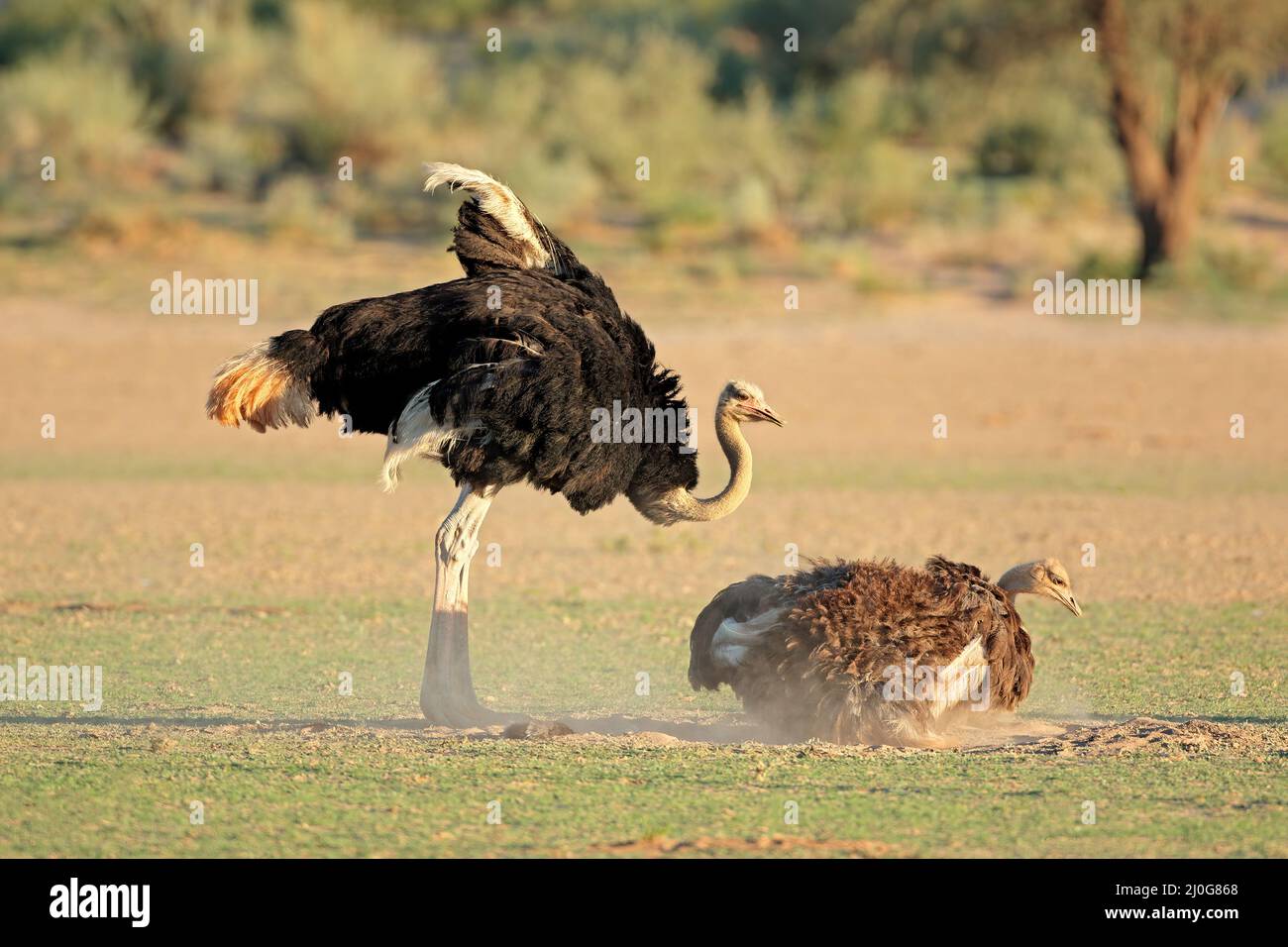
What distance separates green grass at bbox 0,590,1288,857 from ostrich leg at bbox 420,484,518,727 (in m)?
0.20

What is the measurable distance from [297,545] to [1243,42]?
44.3 ft

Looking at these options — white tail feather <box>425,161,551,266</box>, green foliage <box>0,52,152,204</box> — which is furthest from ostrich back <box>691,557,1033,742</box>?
green foliage <box>0,52,152,204</box>

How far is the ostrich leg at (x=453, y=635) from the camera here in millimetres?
7766

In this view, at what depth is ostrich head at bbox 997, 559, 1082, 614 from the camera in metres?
8.33

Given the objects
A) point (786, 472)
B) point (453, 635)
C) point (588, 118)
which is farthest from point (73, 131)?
point (453, 635)

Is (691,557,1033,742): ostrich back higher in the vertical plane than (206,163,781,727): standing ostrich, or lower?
lower

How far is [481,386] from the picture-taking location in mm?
7359

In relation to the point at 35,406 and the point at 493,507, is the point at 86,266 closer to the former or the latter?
the point at 35,406

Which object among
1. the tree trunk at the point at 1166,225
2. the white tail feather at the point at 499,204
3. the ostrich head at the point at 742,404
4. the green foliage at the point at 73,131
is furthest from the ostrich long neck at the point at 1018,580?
the green foliage at the point at 73,131

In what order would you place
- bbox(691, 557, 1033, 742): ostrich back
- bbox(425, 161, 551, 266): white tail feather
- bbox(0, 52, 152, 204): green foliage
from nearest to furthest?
bbox(691, 557, 1033, 742): ostrich back → bbox(425, 161, 551, 266): white tail feather → bbox(0, 52, 152, 204): green foliage

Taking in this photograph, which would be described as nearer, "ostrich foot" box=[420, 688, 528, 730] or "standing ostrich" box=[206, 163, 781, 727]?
"standing ostrich" box=[206, 163, 781, 727]

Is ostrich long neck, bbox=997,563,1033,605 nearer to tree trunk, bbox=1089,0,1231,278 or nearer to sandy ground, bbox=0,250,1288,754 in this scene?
sandy ground, bbox=0,250,1288,754

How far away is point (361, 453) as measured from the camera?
629 inches
